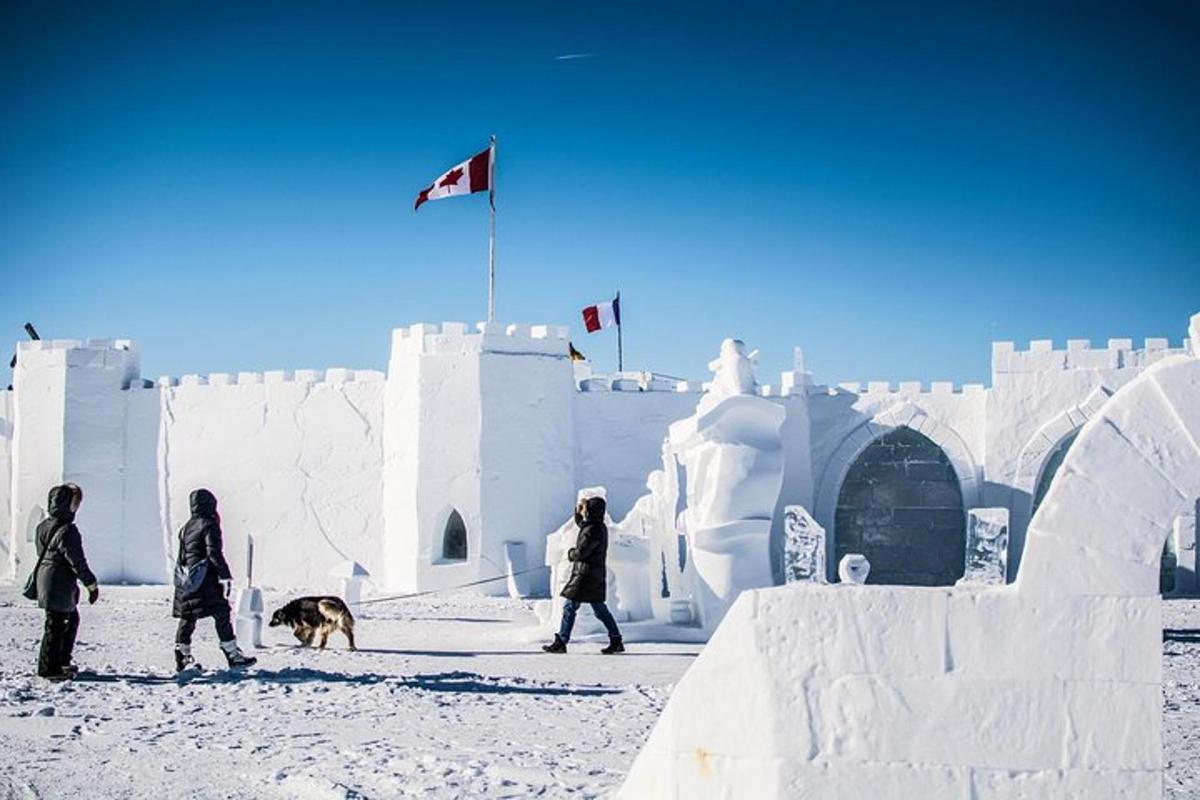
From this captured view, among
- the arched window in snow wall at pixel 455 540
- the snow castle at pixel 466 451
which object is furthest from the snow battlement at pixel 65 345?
the arched window in snow wall at pixel 455 540

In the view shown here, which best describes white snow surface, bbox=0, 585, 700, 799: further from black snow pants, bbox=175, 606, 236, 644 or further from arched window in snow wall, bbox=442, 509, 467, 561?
arched window in snow wall, bbox=442, 509, 467, 561

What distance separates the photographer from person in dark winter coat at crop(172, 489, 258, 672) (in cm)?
867

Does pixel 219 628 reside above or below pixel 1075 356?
below

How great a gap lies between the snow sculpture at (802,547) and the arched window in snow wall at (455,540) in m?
4.99

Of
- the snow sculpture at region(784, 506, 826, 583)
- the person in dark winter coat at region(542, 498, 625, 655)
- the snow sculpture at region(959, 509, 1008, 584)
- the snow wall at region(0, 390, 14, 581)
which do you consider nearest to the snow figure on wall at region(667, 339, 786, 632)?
the person in dark winter coat at region(542, 498, 625, 655)

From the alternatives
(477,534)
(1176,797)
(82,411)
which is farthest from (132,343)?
(1176,797)

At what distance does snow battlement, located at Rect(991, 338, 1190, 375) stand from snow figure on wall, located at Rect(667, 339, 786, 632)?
7.52 m

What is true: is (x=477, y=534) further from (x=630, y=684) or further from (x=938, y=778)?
(x=938, y=778)

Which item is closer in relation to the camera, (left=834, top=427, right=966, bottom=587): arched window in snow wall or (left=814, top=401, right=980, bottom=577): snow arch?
(left=814, top=401, right=980, bottom=577): snow arch

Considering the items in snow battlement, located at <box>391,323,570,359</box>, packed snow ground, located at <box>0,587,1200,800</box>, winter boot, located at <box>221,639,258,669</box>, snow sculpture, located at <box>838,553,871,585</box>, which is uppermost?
snow battlement, located at <box>391,323,570,359</box>

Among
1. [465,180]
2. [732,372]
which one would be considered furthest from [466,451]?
[732,372]

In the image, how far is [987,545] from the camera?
18.0 meters

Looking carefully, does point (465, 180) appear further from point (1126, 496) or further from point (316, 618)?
point (1126, 496)

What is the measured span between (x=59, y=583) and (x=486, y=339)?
1011cm
